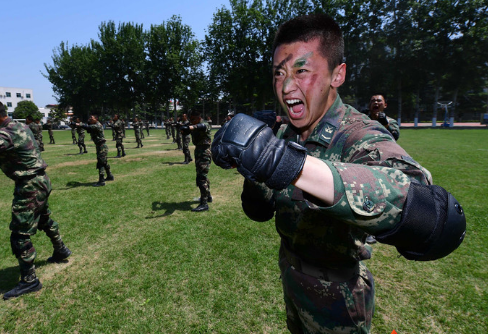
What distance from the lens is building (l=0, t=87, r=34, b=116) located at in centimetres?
7988

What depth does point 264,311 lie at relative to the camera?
322 centimetres

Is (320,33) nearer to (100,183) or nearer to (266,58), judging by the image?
(100,183)

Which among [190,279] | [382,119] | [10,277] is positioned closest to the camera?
[190,279]

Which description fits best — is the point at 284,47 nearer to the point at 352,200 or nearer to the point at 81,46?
the point at 352,200

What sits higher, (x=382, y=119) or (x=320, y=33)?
(x=320, y=33)

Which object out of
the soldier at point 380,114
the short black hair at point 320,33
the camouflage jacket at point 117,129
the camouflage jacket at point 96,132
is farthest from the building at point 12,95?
the short black hair at point 320,33

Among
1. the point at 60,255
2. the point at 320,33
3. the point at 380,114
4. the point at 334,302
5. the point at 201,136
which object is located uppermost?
the point at 320,33

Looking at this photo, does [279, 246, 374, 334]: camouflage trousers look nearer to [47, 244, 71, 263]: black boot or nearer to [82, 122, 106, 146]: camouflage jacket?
[47, 244, 71, 263]: black boot

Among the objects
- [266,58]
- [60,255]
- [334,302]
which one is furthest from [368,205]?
[266,58]

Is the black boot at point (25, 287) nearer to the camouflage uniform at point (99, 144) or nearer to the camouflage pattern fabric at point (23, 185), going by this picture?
the camouflage pattern fabric at point (23, 185)

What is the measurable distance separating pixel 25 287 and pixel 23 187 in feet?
4.62

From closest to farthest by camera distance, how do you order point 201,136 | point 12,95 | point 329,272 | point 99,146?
point 329,272 → point 201,136 → point 99,146 → point 12,95

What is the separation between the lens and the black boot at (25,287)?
3.50 meters

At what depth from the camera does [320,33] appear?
1.41 metres
